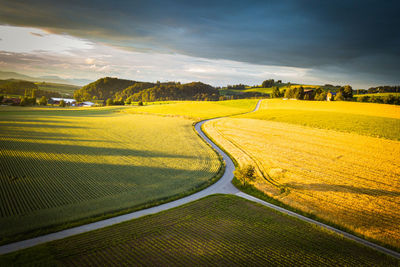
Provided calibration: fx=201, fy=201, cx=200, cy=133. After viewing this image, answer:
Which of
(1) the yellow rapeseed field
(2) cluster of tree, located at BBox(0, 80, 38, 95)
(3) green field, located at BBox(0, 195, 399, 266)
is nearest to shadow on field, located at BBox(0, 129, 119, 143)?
(3) green field, located at BBox(0, 195, 399, 266)

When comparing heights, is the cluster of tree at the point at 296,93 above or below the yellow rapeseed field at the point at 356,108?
above

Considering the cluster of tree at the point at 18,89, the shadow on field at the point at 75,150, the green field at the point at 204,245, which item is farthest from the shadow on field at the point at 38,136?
the cluster of tree at the point at 18,89

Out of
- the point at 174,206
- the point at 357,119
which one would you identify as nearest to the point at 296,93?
the point at 357,119

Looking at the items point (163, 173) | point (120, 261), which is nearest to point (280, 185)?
point (163, 173)

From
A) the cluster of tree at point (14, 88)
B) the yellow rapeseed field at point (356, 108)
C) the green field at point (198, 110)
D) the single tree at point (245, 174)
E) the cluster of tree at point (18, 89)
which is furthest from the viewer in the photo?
the cluster of tree at point (14, 88)

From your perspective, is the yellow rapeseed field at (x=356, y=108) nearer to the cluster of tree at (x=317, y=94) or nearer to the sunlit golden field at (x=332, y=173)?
the cluster of tree at (x=317, y=94)

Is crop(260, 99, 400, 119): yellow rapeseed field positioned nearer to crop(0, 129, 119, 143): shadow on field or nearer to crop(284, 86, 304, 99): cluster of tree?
crop(284, 86, 304, 99): cluster of tree

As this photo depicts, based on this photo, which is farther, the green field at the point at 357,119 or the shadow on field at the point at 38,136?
the green field at the point at 357,119
